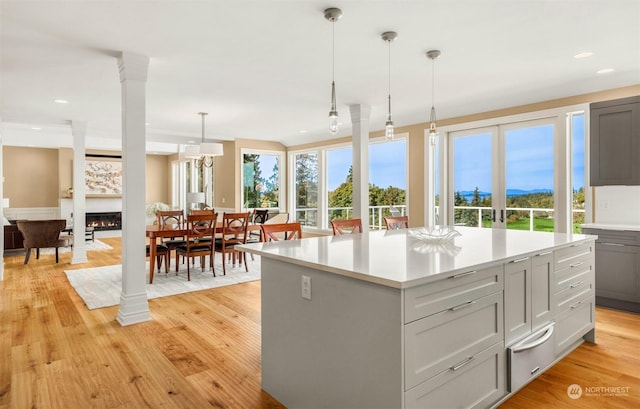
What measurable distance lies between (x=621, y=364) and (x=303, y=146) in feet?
23.5

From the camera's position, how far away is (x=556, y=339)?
2.64 meters

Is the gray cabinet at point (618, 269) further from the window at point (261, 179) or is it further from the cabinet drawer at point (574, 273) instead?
the window at point (261, 179)

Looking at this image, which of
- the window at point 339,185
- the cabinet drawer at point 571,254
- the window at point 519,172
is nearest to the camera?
the cabinet drawer at point 571,254

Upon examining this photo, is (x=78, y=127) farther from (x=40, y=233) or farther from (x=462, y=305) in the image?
(x=462, y=305)

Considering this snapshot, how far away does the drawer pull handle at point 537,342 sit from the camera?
2160 mm

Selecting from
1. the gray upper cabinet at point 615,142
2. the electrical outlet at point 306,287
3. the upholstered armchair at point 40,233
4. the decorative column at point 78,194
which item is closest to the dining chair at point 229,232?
the decorative column at point 78,194

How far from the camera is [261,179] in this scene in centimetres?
920

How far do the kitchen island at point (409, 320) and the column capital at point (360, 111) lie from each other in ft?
10.6

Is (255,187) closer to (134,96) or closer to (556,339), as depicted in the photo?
(134,96)

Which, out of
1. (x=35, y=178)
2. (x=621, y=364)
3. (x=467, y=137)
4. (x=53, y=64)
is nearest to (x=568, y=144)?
(x=467, y=137)

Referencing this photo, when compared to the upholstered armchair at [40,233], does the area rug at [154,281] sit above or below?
below

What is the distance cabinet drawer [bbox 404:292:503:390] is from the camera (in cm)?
158

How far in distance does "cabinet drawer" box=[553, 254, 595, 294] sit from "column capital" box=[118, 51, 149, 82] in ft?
12.8

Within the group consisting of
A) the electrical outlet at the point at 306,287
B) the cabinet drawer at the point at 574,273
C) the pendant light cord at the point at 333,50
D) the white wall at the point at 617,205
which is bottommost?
the cabinet drawer at the point at 574,273
